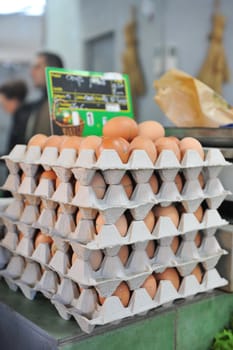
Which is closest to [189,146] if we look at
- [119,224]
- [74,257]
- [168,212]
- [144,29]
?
[168,212]

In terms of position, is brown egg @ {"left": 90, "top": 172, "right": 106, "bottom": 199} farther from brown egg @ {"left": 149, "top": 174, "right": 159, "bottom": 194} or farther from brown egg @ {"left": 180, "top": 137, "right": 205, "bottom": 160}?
brown egg @ {"left": 180, "top": 137, "right": 205, "bottom": 160}

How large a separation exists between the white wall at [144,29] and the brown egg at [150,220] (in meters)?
2.83

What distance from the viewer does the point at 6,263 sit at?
1.33 m

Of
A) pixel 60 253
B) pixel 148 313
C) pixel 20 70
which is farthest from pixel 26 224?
pixel 20 70

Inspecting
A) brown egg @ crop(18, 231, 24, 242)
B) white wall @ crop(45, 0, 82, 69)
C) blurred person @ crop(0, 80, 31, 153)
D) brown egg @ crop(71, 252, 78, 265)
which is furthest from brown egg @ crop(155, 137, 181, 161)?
white wall @ crop(45, 0, 82, 69)

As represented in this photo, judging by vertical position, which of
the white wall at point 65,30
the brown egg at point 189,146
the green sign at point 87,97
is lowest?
the brown egg at point 189,146

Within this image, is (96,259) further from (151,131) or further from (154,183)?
(151,131)

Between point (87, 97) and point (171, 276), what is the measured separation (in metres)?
0.65

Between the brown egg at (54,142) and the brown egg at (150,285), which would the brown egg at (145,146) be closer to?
the brown egg at (54,142)

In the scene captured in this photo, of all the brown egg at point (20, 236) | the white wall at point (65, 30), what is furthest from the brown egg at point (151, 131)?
the white wall at point (65, 30)

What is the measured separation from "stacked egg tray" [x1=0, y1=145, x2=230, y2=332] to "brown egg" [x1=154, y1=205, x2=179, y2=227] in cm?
2

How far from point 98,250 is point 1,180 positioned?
6.29 feet

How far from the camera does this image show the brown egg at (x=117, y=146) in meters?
0.99

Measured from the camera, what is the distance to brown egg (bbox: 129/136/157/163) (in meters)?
1.03
